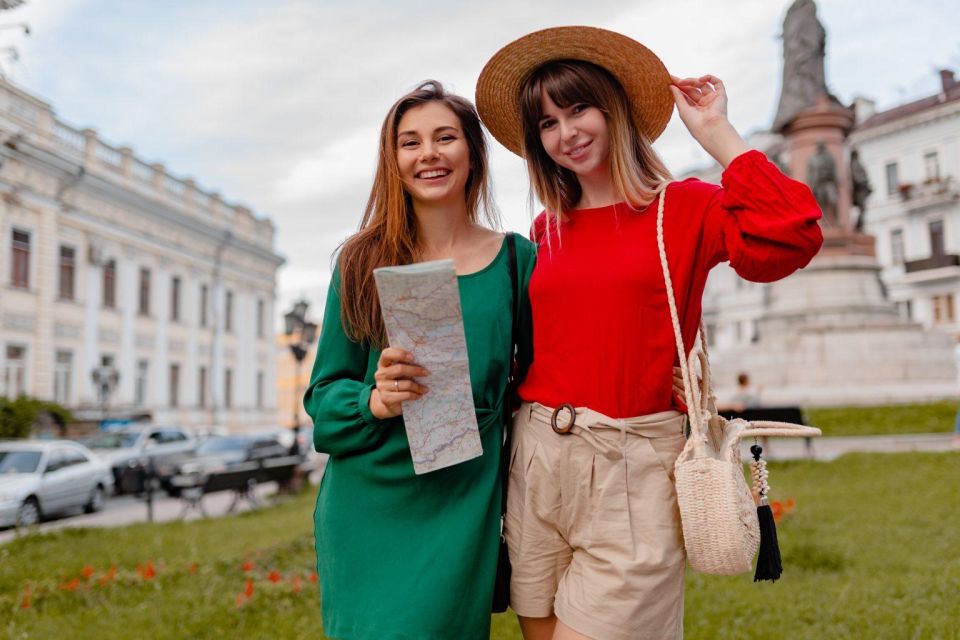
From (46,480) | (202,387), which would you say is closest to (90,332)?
(202,387)

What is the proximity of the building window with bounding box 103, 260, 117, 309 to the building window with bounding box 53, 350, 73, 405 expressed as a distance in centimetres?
315

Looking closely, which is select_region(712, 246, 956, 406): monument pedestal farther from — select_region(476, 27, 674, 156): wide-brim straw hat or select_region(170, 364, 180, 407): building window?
select_region(170, 364, 180, 407): building window

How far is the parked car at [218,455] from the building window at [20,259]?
1157cm

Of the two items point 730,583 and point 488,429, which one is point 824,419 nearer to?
point 730,583

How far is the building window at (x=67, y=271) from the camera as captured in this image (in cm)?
A: 2989

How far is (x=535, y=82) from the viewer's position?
252cm

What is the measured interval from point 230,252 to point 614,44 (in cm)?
4103

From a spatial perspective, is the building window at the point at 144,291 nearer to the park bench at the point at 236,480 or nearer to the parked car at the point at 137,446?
the parked car at the point at 137,446

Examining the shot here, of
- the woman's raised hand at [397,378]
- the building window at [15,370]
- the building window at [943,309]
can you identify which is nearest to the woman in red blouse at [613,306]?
the woman's raised hand at [397,378]

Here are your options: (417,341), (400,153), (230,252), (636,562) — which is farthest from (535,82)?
(230,252)

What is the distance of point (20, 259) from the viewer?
27.8 meters

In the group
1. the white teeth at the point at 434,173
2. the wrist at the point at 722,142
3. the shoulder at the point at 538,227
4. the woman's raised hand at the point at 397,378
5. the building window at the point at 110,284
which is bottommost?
the woman's raised hand at the point at 397,378

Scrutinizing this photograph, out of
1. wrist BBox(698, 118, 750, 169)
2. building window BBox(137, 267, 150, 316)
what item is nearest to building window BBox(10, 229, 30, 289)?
building window BBox(137, 267, 150, 316)

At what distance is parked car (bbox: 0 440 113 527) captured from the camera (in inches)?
485
